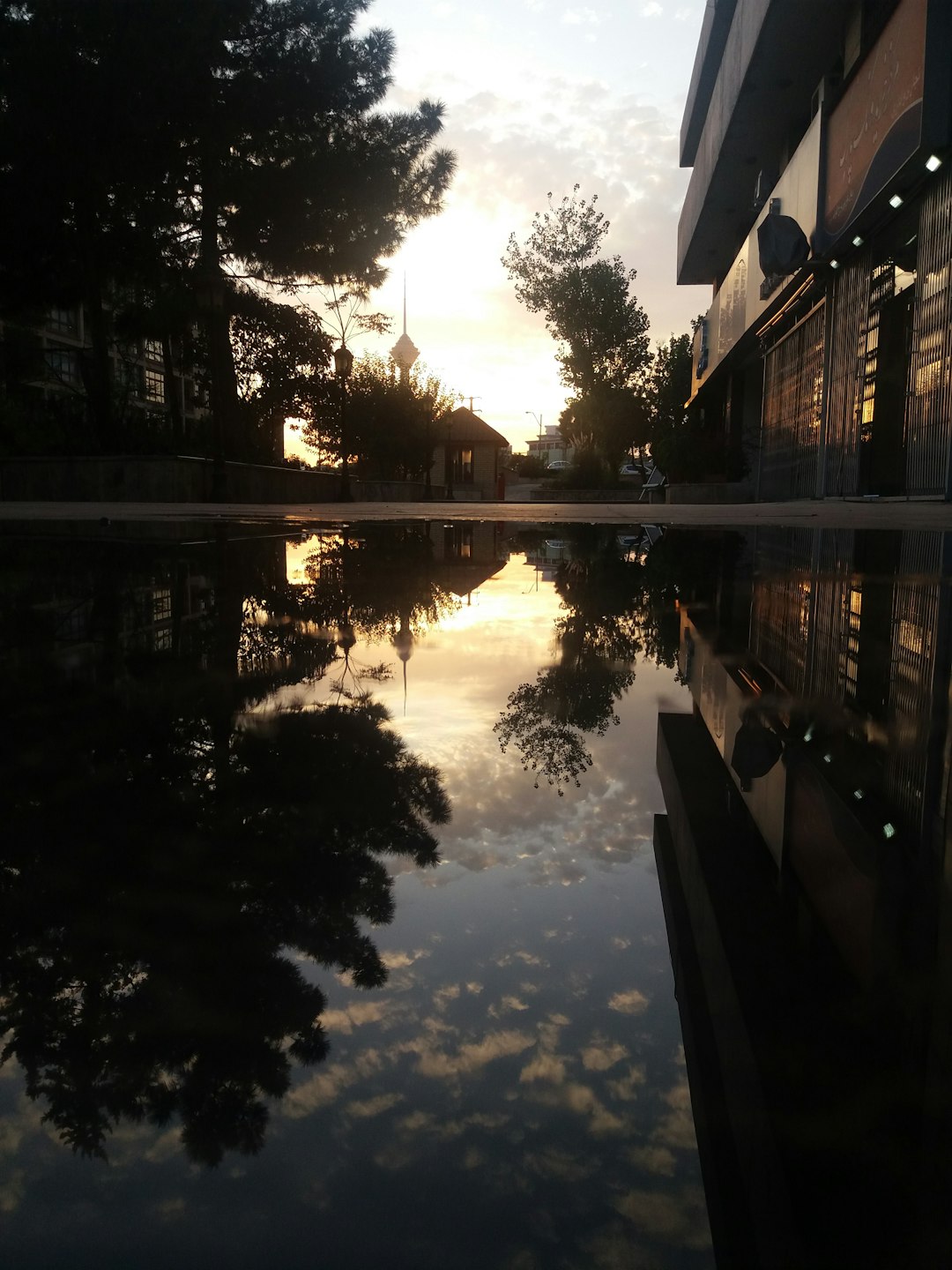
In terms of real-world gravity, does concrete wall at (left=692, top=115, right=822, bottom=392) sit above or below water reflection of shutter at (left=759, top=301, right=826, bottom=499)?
above

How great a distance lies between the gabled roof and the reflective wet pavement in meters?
69.2

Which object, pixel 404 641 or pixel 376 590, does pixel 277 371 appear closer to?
pixel 376 590

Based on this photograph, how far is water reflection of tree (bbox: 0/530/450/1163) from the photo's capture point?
0.68 metres

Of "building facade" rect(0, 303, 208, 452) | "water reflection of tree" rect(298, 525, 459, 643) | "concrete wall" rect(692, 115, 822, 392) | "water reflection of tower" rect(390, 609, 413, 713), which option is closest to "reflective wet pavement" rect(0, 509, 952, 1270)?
"water reflection of tower" rect(390, 609, 413, 713)

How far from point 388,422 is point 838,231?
117 ft

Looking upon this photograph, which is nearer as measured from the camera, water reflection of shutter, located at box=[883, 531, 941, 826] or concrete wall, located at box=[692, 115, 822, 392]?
water reflection of shutter, located at box=[883, 531, 941, 826]

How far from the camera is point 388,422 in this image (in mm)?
49000

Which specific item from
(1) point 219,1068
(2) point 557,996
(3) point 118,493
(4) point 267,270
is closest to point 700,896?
(2) point 557,996

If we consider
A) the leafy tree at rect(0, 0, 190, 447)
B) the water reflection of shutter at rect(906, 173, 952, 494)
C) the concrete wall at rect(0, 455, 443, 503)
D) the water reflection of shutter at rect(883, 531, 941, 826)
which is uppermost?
the leafy tree at rect(0, 0, 190, 447)

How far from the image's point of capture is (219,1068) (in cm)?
68

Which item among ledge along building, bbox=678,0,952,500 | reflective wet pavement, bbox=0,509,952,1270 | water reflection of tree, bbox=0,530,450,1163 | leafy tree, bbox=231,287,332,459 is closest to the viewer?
reflective wet pavement, bbox=0,509,952,1270

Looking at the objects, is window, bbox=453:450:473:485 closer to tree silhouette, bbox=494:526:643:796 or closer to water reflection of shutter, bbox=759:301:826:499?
water reflection of shutter, bbox=759:301:826:499

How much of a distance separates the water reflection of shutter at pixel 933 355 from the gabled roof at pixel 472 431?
193 feet

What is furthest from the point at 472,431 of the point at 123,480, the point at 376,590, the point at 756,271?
the point at 376,590
